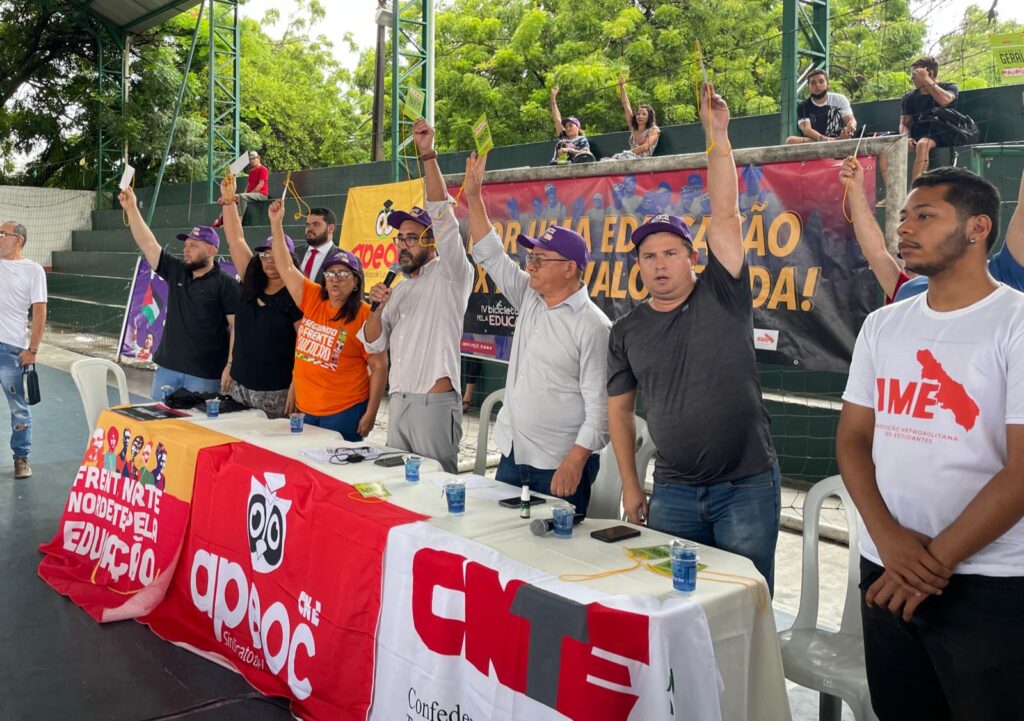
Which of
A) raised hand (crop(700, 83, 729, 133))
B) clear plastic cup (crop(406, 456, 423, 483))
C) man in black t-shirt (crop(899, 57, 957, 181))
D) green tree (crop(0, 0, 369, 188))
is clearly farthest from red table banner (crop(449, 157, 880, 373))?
green tree (crop(0, 0, 369, 188))

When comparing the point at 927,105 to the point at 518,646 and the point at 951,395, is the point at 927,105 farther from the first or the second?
the point at 518,646

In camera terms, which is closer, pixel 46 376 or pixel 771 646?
pixel 771 646

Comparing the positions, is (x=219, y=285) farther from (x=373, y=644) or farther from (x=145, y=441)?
(x=373, y=644)

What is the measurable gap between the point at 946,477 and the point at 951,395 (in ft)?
0.59

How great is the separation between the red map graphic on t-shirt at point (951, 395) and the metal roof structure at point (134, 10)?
664 inches

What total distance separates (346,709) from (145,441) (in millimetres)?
1745

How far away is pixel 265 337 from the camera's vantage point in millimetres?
4340

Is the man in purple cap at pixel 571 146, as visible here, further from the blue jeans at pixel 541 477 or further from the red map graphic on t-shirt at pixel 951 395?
the red map graphic on t-shirt at pixel 951 395

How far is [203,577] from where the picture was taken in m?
3.23

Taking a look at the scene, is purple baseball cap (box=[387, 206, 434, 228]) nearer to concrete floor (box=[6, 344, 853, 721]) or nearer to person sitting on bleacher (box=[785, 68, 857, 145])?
concrete floor (box=[6, 344, 853, 721])

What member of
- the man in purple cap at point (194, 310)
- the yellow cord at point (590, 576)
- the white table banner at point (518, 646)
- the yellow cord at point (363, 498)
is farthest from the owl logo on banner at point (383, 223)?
the yellow cord at point (590, 576)

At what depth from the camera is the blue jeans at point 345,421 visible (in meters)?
4.12

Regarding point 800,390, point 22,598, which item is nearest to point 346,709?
point 22,598

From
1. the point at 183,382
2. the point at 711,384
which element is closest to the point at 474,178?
the point at 711,384
